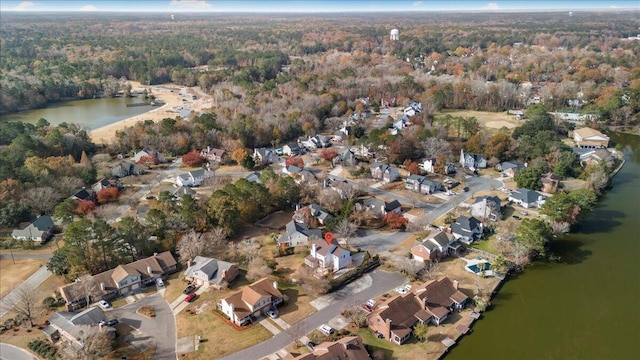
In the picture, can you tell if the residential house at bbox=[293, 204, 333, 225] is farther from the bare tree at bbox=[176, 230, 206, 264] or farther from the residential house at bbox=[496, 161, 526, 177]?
the residential house at bbox=[496, 161, 526, 177]

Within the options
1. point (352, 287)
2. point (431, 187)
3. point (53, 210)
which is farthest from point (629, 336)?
point (53, 210)

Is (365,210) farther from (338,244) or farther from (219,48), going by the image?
(219,48)

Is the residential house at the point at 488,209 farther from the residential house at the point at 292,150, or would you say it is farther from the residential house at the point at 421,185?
the residential house at the point at 292,150

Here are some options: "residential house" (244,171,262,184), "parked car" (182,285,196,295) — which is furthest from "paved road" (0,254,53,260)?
"residential house" (244,171,262,184)

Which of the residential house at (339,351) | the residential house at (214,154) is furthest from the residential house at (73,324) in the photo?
the residential house at (214,154)

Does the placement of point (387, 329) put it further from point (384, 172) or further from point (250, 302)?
Result: point (384, 172)

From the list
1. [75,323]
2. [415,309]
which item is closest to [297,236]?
[415,309]
